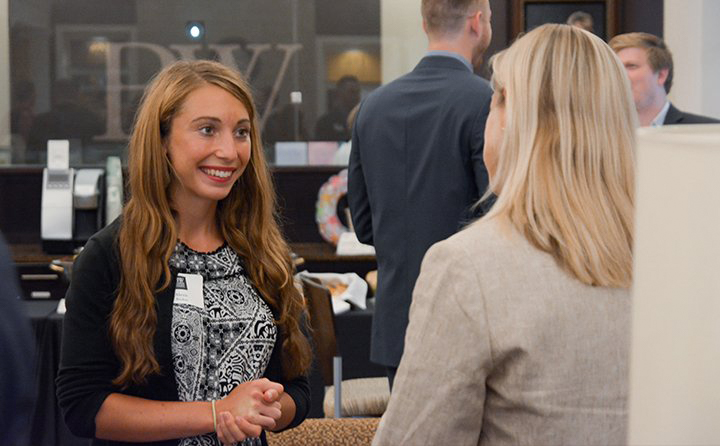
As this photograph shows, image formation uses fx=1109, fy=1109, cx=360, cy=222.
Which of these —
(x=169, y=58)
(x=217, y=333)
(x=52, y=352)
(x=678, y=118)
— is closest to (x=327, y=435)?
(x=217, y=333)

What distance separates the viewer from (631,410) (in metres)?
0.74

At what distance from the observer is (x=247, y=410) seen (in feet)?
5.60

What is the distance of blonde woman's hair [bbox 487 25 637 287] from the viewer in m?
1.27

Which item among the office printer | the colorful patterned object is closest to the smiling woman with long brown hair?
the office printer

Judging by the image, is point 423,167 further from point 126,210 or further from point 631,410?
point 631,410

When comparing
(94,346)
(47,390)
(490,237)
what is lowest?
(47,390)

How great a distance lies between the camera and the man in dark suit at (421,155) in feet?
9.59

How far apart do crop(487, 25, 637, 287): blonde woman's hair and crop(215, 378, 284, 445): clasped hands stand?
0.57 metres

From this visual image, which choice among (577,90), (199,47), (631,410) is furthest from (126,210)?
(199,47)

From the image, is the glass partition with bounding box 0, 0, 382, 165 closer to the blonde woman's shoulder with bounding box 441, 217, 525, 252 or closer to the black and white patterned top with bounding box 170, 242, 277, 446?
the black and white patterned top with bounding box 170, 242, 277, 446

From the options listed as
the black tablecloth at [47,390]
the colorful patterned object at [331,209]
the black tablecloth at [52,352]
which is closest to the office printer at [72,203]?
the colorful patterned object at [331,209]

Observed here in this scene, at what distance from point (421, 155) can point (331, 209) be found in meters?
2.93

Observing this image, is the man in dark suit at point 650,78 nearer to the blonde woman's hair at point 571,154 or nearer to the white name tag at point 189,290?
the white name tag at point 189,290

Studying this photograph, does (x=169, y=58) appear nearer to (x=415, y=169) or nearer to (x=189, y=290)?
(x=415, y=169)
